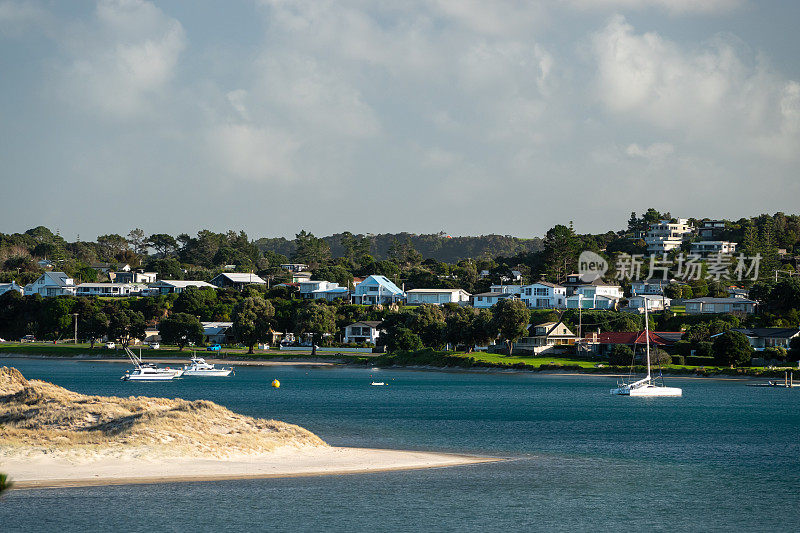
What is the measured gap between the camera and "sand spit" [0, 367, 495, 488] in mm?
41219

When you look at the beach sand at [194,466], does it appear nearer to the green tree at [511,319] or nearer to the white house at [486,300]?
the green tree at [511,319]

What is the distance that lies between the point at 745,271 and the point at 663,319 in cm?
5002

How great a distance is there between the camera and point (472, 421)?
236ft

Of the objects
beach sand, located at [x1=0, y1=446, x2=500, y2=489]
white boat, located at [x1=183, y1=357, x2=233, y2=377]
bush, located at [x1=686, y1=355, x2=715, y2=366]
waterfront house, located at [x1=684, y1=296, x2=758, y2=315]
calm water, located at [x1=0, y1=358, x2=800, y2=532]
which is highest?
waterfront house, located at [x1=684, y1=296, x2=758, y2=315]

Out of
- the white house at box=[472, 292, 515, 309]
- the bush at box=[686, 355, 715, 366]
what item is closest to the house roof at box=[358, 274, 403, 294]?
the white house at box=[472, 292, 515, 309]

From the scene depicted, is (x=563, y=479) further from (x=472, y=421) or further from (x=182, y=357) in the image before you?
(x=182, y=357)

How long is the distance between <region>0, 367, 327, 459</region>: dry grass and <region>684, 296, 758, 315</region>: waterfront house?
382ft

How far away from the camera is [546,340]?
141 meters

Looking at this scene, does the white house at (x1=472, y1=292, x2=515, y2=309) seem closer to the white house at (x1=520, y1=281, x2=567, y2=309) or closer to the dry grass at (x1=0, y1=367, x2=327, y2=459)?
the white house at (x1=520, y1=281, x2=567, y2=309)

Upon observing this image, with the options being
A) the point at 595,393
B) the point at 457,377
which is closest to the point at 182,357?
the point at 457,377

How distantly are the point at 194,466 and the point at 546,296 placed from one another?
141223 millimetres

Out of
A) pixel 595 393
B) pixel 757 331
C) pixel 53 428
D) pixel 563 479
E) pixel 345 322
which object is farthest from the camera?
pixel 345 322

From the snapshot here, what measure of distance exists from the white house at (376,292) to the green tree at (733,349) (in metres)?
87.7

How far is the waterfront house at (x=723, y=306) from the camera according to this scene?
495 feet
